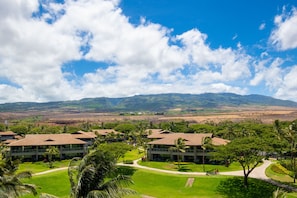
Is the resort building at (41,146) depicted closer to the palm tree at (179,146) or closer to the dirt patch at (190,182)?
the palm tree at (179,146)

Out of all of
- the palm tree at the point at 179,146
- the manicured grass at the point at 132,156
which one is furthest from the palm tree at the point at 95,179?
the manicured grass at the point at 132,156

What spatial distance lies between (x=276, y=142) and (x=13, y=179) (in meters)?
55.5

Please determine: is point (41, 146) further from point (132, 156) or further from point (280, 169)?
point (280, 169)

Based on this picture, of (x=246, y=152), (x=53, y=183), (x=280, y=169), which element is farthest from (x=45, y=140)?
(x=280, y=169)

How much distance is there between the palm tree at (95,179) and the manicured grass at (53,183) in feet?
125

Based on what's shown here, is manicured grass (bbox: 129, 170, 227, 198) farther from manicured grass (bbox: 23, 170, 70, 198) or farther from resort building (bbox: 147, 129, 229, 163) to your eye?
resort building (bbox: 147, 129, 229, 163)

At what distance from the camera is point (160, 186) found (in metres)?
61.5

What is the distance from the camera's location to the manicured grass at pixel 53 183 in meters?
55.9

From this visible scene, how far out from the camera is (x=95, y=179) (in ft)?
62.0

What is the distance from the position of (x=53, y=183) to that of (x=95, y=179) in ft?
151

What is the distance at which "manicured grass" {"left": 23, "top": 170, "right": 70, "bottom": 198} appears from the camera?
55.9m

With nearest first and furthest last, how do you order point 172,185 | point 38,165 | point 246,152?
point 246,152
point 172,185
point 38,165

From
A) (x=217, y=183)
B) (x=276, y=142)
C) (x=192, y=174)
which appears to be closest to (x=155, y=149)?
(x=192, y=174)

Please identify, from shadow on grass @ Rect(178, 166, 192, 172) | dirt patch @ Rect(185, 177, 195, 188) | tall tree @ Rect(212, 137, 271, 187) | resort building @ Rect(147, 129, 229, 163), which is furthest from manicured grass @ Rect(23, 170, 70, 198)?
tall tree @ Rect(212, 137, 271, 187)
